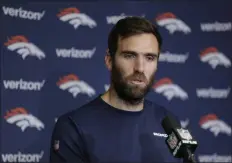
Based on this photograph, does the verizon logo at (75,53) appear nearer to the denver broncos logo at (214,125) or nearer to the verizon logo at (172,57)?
the verizon logo at (172,57)

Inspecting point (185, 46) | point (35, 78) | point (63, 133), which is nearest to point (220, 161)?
point (185, 46)

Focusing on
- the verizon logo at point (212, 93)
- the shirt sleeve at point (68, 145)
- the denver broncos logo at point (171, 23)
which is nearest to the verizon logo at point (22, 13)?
the denver broncos logo at point (171, 23)

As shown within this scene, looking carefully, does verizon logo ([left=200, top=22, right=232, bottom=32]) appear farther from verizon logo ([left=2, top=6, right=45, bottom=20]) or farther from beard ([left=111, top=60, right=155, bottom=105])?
beard ([left=111, top=60, right=155, bottom=105])

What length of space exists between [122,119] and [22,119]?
0.91m

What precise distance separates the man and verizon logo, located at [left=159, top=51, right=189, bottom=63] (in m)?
1.05

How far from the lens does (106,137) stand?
1595mm

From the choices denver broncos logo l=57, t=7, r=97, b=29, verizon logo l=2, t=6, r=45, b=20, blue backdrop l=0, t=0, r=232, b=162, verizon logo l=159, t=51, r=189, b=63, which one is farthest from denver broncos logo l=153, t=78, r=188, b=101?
verizon logo l=2, t=6, r=45, b=20

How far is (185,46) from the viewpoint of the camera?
9.04ft

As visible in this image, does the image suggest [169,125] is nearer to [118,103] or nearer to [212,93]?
[118,103]

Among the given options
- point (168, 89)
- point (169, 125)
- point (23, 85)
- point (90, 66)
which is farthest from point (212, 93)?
point (169, 125)

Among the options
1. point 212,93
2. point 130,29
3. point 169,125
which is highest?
point 130,29

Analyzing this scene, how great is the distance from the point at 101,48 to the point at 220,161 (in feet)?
3.61

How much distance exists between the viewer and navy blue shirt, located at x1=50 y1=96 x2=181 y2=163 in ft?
5.08

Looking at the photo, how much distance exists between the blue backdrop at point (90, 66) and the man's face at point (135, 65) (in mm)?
883
